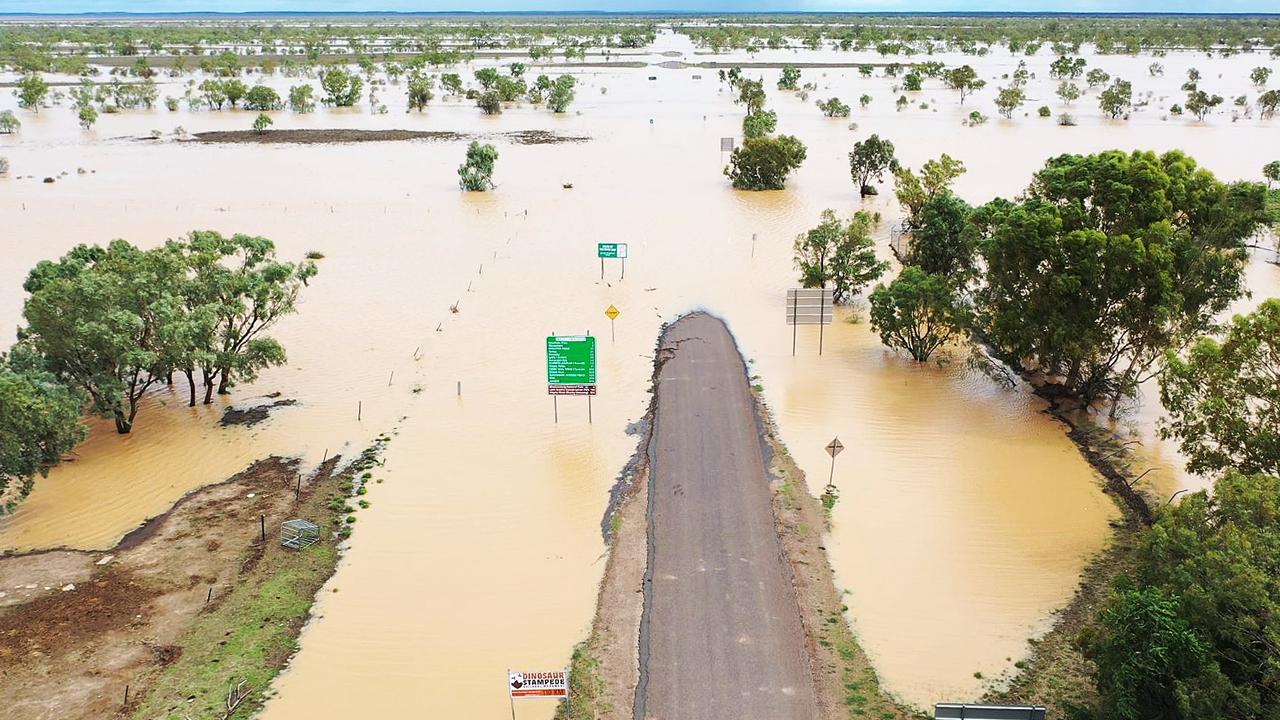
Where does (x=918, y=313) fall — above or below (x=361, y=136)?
below

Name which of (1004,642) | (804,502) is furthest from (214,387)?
(1004,642)

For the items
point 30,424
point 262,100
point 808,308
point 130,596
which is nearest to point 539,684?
point 130,596

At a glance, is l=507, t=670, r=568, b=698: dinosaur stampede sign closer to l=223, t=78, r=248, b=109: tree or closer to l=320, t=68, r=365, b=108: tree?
l=320, t=68, r=365, b=108: tree

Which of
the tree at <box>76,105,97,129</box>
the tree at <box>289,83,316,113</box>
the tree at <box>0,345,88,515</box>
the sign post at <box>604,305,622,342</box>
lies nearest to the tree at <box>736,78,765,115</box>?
the tree at <box>289,83,316,113</box>

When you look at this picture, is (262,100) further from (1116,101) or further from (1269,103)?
(1269,103)

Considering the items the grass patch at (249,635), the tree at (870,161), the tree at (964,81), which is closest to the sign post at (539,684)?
the grass patch at (249,635)

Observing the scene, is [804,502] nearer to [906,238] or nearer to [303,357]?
[303,357]

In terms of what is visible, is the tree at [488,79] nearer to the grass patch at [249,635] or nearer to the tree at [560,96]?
the tree at [560,96]
